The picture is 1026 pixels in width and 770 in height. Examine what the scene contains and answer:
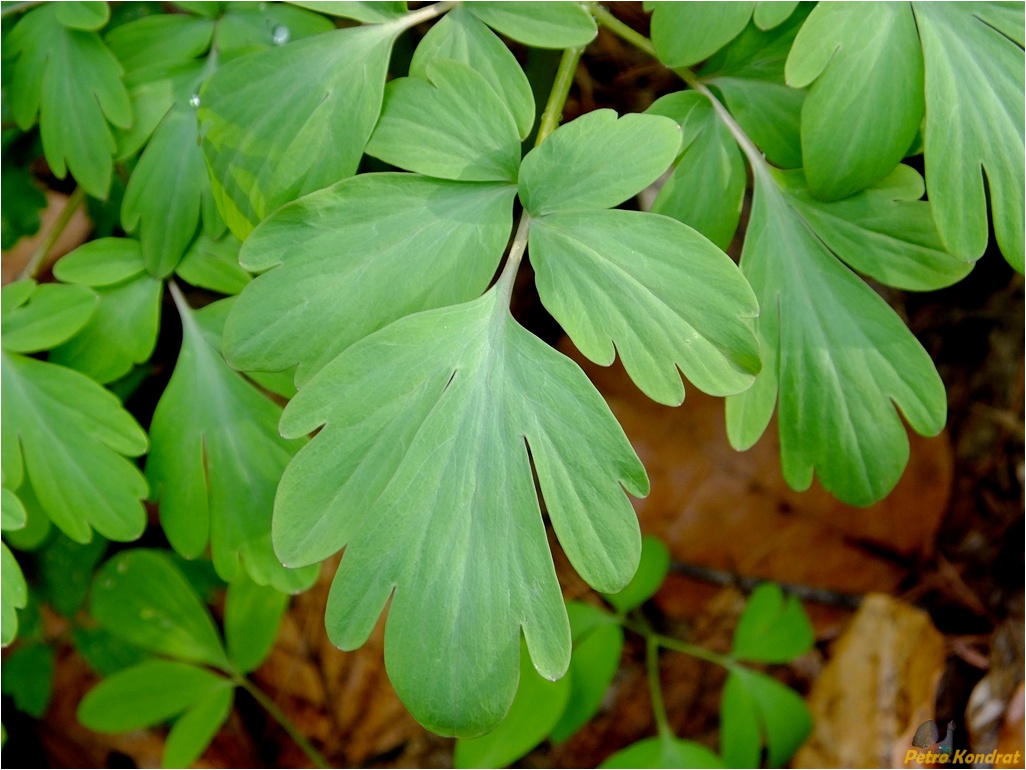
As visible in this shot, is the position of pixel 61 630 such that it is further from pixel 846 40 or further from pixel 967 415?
pixel 967 415

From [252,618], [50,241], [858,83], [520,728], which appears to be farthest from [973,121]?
[252,618]

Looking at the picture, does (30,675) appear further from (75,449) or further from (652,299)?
(652,299)

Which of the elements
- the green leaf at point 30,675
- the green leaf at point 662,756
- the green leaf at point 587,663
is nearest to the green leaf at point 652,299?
the green leaf at point 587,663

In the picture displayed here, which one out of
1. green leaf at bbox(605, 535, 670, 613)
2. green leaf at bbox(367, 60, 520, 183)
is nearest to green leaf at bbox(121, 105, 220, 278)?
green leaf at bbox(367, 60, 520, 183)

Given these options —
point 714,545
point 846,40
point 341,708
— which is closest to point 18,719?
point 341,708

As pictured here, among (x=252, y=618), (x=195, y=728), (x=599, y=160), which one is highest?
(x=599, y=160)

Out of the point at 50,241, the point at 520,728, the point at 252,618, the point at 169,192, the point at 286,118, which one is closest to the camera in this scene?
the point at 286,118
